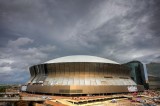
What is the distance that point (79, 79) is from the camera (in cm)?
5706

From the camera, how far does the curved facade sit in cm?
5297

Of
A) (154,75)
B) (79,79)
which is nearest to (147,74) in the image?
(154,75)

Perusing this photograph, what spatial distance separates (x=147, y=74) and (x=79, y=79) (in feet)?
296

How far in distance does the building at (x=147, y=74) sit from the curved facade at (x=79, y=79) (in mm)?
44007

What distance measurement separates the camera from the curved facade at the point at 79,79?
174 feet

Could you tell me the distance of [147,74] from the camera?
5059 inches

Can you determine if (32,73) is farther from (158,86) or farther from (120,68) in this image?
(158,86)

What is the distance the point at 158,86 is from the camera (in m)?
118

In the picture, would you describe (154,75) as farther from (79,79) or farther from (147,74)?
(79,79)

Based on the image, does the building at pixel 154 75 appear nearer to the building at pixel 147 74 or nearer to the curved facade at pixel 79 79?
the building at pixel 147 74

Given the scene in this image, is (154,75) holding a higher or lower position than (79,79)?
higher

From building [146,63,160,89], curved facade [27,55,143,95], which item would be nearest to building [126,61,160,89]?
building [146,63,160,89]

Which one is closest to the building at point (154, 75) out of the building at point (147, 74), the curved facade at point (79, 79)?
the building at point (147, 74)

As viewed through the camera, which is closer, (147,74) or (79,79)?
(79,79)
